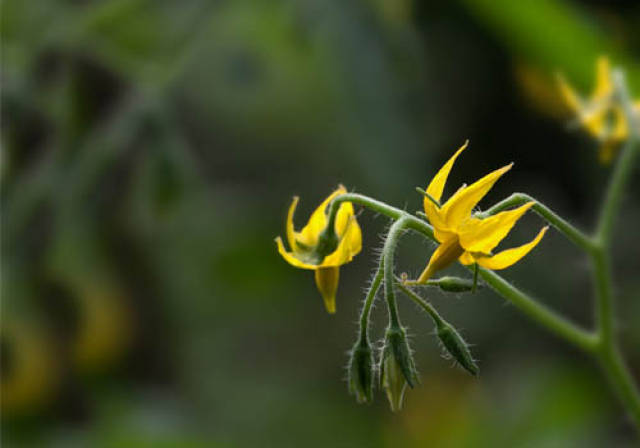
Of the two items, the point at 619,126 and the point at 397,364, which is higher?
the point at 619,126

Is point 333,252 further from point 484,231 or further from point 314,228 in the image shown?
point 484,231

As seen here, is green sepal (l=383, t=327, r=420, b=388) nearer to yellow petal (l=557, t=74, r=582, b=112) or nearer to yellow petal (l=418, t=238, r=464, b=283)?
yellow petal (l=418, t=238, r=464, b=283)

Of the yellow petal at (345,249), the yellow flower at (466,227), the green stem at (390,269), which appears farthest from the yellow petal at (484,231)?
the yellow petal at (345,249)

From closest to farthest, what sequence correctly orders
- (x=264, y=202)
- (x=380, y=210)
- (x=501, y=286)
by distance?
(x=380, y=210)
(x=501, y=286)
(x=264, y=202)

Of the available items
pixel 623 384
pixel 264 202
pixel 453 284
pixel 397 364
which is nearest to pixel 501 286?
pixel 453 284

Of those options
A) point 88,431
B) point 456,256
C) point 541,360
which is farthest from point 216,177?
point 456,256

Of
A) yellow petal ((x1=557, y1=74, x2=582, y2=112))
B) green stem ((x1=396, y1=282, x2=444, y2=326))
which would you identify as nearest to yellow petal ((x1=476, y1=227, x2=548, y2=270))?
green stem ((x1=396, y1=282, x2=444, y2=326))

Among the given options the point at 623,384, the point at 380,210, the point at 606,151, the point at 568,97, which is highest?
the point at 568,97
